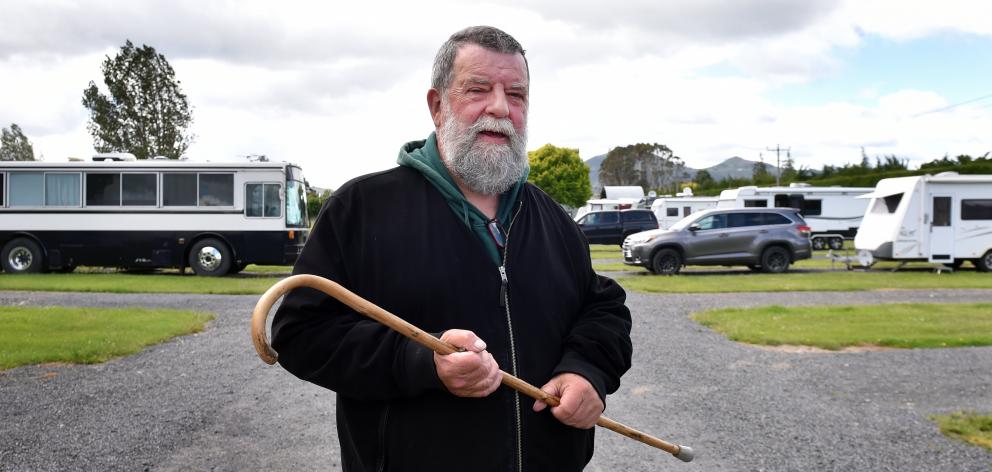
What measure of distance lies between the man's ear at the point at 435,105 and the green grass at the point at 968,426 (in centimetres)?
474

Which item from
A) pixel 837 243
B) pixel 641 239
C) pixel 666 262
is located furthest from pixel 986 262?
pixel 837 243

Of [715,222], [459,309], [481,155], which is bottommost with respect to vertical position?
[459,309]

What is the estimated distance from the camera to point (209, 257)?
1956 centimetres

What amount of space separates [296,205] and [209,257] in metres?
2.56

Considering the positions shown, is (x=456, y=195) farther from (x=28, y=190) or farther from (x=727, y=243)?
(x=28, y=190)

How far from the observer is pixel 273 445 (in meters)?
5.16

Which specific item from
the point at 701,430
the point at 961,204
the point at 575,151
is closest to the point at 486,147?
the point at 701,430

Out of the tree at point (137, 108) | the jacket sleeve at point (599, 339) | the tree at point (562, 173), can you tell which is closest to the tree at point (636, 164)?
the tree at point (562, 173)

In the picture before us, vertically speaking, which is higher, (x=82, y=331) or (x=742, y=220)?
(x=742, y=220)

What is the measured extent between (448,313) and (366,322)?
241mm

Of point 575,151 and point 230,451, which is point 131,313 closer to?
point 230,451

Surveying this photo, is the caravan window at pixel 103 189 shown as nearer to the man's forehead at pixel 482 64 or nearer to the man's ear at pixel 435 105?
the man's ear at pixel 435 105

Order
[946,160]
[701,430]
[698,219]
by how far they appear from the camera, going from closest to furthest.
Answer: [701,430] → [698,219] → [946,160]

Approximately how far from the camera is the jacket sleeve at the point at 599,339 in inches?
95.1
